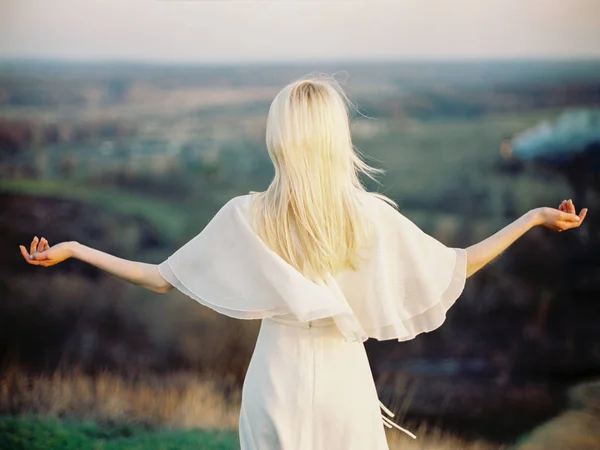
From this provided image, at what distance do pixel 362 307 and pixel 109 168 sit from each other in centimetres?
203

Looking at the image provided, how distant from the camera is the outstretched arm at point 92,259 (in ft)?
7.74

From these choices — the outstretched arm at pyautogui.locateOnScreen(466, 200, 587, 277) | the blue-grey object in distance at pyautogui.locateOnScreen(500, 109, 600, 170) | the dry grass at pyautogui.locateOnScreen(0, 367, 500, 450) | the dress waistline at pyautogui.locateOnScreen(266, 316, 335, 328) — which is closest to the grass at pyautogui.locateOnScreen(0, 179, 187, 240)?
the dry grass at pyautogui.locateOnScreen(0, 367, 500, 450)

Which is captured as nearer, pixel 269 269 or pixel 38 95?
pixel 269 269

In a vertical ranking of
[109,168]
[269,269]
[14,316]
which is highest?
[109,168]

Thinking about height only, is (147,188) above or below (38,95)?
below

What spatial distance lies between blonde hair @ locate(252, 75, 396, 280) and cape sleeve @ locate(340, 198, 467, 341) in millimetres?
74

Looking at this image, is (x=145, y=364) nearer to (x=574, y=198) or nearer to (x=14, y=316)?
(x=14, y=316)

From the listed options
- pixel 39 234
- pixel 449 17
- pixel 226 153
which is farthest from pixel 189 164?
pixel 449 17

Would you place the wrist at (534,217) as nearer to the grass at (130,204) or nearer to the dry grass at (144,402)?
the dry grass at (144,402)

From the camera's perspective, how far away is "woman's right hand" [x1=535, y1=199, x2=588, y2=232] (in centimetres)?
246

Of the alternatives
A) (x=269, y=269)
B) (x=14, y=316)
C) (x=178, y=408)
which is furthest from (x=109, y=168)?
(x=269, y=269)

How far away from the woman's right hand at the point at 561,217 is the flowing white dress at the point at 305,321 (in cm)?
33

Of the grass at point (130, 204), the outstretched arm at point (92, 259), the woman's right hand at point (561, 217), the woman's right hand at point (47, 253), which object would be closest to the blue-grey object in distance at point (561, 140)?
the grass at point (130, 204)

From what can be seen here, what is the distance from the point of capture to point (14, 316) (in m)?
4.12
